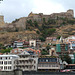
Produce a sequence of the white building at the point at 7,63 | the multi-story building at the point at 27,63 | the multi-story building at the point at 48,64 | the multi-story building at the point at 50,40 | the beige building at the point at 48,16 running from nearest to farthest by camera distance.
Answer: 1. the white building at the point at 7,63
2. the multi-story building at the point at 27,63
3. the multi-story building at the point at 48,64
4. the multi-story building at the point at 50,40
5. the beige building at the point at 48,16


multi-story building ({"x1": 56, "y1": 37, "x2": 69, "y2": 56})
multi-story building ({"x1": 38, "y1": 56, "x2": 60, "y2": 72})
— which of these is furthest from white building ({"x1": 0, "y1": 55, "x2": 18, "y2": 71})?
multi-story building ({"x1": 56, "y1": 37, "x2": 69, "y2": 56})

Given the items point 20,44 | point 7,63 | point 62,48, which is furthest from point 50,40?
point 7,63

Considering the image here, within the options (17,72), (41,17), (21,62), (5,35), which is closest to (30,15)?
(41,17)

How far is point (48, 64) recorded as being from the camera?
60.6m

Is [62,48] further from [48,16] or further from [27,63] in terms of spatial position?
[48,16]

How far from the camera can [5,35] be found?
381ft

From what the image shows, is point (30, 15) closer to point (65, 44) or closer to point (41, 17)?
point (41, 17)

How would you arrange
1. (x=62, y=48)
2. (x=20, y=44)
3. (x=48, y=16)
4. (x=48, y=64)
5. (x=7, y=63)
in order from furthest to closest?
1. (x=48, y=16)
2. (x=20, y=44)
3. (x=62, y=48)
4. (x=48, y=64)
5. (x=7, y=63)

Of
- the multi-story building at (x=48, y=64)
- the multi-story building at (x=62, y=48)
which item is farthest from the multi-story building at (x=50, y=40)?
the multi-story building at (x=48, y=64)

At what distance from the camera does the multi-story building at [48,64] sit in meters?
60.0

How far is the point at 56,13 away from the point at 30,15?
13988 millimetres

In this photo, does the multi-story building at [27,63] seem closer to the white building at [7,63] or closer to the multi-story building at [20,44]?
the white building at [7,63]

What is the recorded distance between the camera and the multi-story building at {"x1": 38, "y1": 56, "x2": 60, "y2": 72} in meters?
60.0

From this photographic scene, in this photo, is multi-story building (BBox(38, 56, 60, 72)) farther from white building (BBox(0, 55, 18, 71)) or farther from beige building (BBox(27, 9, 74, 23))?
beige building (BBox(27, 9, 74, 23))
